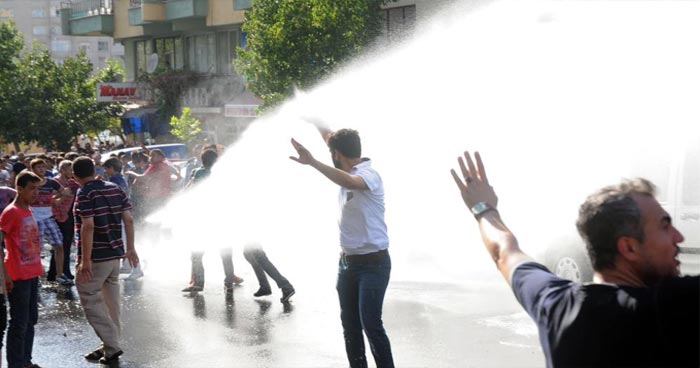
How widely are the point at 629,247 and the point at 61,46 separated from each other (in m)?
120

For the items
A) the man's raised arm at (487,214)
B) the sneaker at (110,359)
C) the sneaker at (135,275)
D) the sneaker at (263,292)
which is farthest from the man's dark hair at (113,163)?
the man's raised arm at (487,214)

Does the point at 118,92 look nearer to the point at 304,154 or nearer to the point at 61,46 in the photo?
the point at 304,154

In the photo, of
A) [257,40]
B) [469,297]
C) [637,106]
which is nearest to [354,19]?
[257,40]

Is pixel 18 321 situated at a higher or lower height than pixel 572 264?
higher

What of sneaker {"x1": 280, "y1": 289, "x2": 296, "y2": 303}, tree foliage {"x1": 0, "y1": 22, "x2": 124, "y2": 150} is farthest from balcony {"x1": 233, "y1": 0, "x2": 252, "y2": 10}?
sneaker {"x1": 280, "y1": 289, "x2": 296, "y2": 303}

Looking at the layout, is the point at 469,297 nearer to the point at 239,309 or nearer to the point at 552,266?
the point at 552,266

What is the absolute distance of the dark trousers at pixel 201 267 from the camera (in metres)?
11.2

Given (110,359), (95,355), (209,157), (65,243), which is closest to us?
(110,359)

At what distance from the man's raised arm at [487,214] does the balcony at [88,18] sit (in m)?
42.5

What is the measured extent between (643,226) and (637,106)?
9749 mm

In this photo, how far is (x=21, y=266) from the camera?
6.95 metres

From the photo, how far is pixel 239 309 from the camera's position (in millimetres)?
10008

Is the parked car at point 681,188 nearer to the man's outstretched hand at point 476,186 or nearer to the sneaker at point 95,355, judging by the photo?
the sneaker at point 95,355

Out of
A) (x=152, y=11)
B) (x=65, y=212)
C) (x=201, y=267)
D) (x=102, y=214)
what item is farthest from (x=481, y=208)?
(x=152, y=11)
